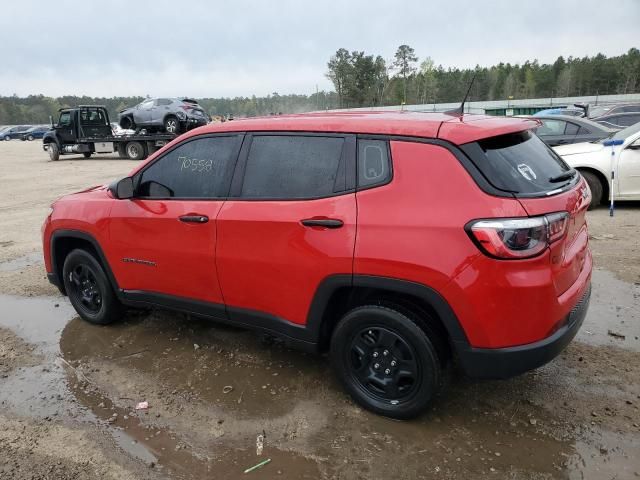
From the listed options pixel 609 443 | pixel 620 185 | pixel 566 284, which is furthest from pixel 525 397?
pixel 620 185

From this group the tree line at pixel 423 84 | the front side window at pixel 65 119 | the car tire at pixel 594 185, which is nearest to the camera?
the car tire at pixel 594 185

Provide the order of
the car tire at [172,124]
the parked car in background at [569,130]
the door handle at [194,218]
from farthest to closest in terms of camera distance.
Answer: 1. the car tire at [172,124]
2. the parked car in background at [569,130]
3. the door handle at [194,218]

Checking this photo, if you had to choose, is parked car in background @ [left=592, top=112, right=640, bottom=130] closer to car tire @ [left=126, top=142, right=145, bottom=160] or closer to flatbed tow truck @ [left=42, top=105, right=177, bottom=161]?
car tire @ [left=126, top=142, right=145, bottom=160]

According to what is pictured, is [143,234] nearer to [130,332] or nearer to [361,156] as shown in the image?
[130,332]

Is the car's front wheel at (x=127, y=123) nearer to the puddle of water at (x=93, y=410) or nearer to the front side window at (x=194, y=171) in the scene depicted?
the puddle of water at (x=93, y=410)

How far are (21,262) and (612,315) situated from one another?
23.1 feet

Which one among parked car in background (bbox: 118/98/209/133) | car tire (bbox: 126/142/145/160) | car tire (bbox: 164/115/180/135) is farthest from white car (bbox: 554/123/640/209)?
car tire (bbox: 126/142/145/160)

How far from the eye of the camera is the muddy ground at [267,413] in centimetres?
265

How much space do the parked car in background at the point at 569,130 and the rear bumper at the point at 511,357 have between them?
748 centimetres

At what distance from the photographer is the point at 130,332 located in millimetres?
4371

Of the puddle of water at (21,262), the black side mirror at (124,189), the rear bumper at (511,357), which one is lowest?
the puddle of water at (21,262)

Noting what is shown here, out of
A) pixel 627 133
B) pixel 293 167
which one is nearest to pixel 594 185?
pixel 627 133

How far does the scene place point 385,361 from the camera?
2949 mm

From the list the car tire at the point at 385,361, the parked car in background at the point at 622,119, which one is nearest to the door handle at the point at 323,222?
the car tire at the point at 385,361
